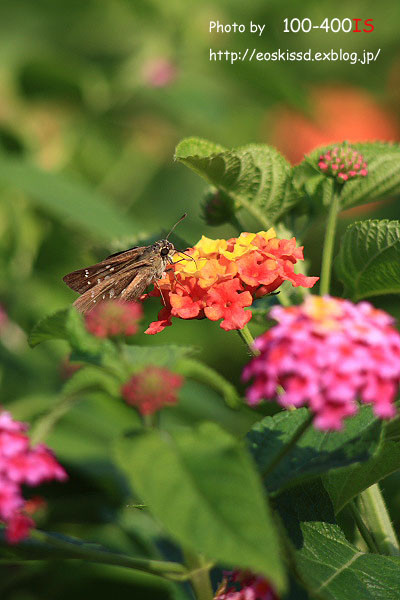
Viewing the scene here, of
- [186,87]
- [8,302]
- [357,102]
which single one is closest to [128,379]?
[8,302]

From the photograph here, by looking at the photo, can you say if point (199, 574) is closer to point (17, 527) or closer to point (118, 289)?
point (17, 527)

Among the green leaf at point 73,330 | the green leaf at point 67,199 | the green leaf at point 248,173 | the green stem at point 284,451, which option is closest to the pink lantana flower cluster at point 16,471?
the green leaf at point 73,330

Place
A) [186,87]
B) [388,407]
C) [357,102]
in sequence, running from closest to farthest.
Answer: [388,407] < [186,87] < [357,102]

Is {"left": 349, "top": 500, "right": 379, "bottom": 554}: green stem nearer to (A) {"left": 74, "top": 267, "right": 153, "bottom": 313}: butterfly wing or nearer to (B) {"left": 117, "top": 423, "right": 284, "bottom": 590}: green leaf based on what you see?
(B) {"left": 117, "top": 423, "right": 284, "bottom": 590}: green leaf

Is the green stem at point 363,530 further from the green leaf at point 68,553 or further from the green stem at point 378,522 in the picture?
the green leaf at point 68,553

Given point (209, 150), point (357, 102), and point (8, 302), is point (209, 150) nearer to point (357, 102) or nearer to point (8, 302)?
point (8, 302)

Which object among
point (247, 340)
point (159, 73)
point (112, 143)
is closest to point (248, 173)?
point (247, 340)
